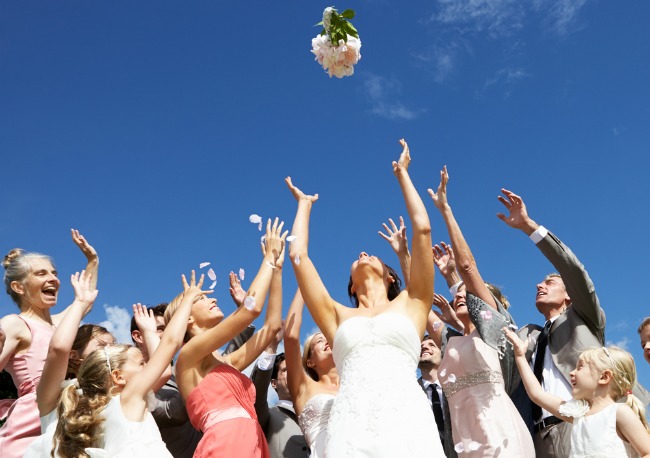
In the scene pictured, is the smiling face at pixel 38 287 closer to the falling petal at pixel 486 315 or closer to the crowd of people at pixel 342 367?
the crowd of people at pixel 342 367

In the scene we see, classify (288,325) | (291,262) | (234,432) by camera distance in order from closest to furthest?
(234,432), (291,262), (288,325)

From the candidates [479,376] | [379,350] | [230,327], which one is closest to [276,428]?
[230,327]

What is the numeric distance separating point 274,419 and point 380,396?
110 inches

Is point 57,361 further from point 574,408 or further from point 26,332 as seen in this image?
point 574,408

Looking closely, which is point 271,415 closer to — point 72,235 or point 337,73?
point 72,235

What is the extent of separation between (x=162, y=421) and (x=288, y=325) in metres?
1.68

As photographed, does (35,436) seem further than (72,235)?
No

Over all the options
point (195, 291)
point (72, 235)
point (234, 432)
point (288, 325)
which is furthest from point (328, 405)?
point (72, 235)

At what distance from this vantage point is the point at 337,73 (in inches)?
257

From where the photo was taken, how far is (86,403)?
17.2ft

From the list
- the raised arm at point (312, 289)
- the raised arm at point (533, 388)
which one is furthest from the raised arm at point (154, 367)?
the raised arm at point (533, 388)

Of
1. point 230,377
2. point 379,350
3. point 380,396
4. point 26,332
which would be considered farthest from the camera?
point 26,332

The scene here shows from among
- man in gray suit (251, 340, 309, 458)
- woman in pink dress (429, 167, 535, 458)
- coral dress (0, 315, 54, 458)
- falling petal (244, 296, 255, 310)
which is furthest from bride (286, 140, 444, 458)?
coral dress (0, 315, 54, 458)

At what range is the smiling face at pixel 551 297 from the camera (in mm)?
7305
